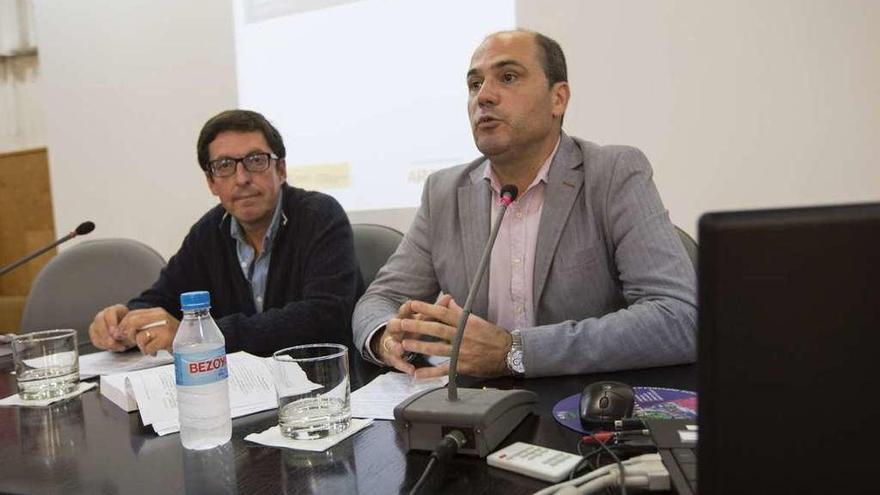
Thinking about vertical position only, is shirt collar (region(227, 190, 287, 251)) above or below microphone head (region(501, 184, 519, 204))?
below

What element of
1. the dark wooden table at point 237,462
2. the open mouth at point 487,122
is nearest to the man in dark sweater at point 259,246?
the open mouth at point 487,122

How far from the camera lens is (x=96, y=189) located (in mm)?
3543

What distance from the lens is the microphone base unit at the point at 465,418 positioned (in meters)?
0.75

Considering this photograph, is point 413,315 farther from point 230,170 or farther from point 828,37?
point 828,37

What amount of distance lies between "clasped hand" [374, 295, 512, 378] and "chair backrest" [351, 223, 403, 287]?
0.76 metres

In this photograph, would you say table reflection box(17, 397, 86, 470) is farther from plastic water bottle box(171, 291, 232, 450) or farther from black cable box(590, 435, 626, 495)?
black cable box(590, 435, 626, 495)

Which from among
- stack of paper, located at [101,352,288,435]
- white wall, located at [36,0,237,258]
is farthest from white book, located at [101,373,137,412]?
white wall, located at [36,0,237,258]

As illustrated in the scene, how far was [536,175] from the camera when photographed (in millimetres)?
1644

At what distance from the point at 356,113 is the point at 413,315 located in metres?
1.82

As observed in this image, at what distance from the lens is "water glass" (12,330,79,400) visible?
1173 mm

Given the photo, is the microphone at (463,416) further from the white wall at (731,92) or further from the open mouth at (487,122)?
the white wall at (731,92)

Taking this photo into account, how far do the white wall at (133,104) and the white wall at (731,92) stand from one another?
171 cm

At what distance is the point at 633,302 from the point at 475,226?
43 centimetres

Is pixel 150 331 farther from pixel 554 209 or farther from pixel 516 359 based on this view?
pixel 554 209
